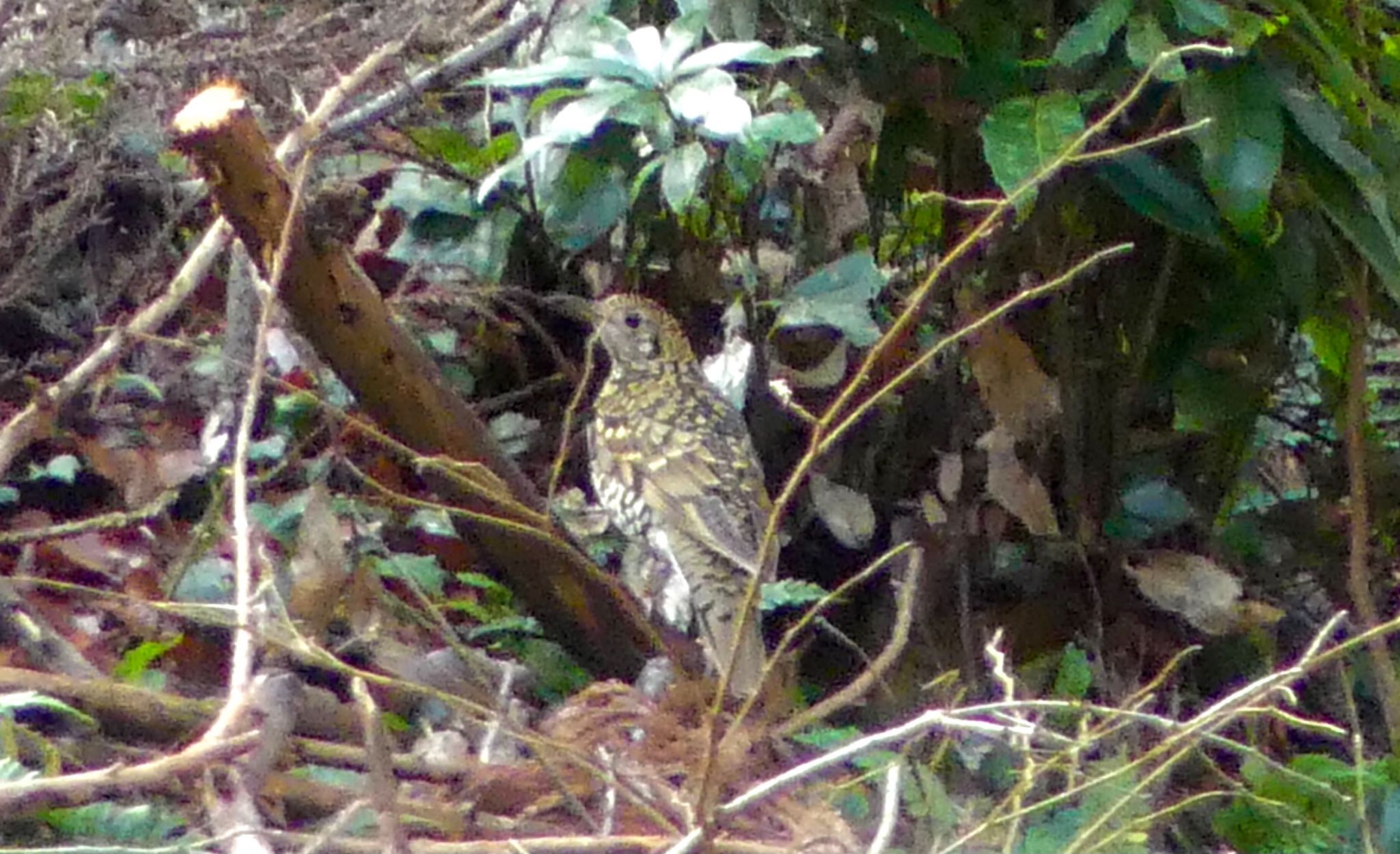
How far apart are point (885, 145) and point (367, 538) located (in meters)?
1.34

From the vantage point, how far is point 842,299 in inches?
131

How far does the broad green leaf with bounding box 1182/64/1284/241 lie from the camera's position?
2.78m

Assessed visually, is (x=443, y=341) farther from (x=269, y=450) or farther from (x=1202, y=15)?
(x=1202, y=15)

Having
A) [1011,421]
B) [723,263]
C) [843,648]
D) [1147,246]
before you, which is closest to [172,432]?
[723,263]

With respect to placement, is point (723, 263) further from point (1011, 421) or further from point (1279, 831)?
point (1279, 831)

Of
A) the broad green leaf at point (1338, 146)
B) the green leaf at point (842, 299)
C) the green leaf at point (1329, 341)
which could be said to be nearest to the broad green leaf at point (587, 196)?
the green leaf at point (842, 299)

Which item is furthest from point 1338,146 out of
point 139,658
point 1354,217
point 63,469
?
point 63,469

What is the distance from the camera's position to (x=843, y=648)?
12.4 feet

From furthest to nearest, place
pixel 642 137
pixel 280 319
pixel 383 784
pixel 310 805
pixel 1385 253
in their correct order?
pixel 280 319 → pixel 642 137 → pixel 1385 253 → pixel 310 805 → pixel 383 784

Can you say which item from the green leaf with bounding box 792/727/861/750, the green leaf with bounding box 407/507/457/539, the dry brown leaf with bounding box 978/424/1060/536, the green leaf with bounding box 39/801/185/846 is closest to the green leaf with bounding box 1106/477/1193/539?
the dry brown leaf with bounding box 978/424/1060/536

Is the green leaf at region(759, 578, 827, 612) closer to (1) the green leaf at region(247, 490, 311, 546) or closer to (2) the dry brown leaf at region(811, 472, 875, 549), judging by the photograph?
(2) the dry brown leaf at region(811, 472, 875, 549)

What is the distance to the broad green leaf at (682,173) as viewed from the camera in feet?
9.59

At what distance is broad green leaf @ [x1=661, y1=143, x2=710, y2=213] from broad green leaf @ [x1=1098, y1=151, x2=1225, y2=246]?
738 millimetres

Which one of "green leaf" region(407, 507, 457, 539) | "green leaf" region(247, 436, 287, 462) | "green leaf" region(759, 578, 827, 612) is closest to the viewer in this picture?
"green leaf" region(759, 578, 827, 612)
